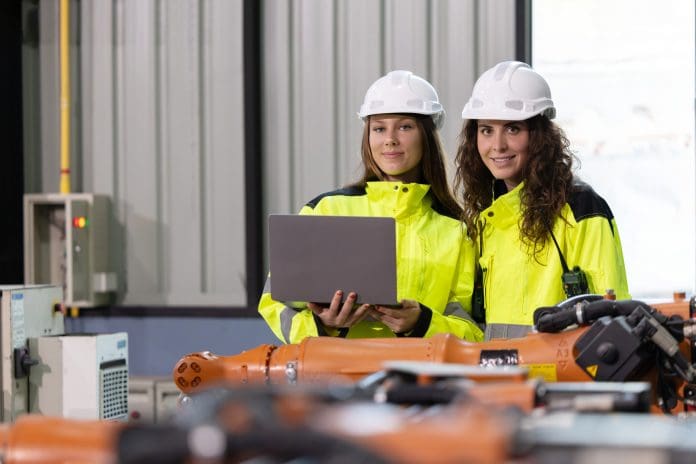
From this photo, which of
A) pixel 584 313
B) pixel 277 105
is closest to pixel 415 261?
pixel 584 313

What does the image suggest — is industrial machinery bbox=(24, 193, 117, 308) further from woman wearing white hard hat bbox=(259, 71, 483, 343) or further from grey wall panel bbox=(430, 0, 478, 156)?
woman wearing white hard hat bbox=(259, 71, 483, 343)

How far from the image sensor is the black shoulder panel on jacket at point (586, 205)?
102 inches

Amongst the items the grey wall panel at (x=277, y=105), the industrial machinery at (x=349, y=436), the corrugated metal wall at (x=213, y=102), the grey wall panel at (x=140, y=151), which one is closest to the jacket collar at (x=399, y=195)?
the industrial machinery at (x=349, y=436)

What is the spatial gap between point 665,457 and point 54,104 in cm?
495

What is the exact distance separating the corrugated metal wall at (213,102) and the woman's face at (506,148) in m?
2.12

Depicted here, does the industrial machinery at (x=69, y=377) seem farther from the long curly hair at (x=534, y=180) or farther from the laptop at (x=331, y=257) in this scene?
the long curly hair at (x=534, y=180)

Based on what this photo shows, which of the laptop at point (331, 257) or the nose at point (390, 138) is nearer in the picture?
the laptop at point (331, 257)

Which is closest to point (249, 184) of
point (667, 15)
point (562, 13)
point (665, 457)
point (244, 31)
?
point (244, 31)

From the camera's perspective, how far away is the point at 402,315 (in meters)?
2.60

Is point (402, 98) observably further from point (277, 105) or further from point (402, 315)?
point (277, 105)

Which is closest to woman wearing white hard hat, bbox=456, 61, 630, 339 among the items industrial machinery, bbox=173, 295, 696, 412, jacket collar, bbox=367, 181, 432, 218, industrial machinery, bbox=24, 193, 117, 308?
jacket collar, bbox=367, 181, 432, 218

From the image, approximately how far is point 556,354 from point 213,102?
Answer: 362cm

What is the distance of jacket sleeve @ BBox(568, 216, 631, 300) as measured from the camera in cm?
253

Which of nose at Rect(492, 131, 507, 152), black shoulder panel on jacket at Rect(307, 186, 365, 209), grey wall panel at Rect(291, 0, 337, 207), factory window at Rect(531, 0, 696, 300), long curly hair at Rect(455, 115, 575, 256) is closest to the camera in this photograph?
long curly hair at Rect(455, 115, 575, 256)
